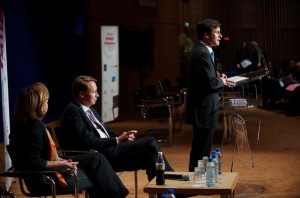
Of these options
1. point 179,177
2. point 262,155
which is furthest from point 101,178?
point 262,155

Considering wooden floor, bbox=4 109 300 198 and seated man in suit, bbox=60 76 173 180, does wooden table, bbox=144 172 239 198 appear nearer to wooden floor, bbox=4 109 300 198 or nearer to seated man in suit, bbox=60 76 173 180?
seated man in suit, bbox=60 76 173 180

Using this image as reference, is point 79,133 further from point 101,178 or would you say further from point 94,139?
point 101,178

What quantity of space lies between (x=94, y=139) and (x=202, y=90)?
4.03 ft

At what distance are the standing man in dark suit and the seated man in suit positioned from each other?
684 mm

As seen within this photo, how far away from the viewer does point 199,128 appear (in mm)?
A: 6590

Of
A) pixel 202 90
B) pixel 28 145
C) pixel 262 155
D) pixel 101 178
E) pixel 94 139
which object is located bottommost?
pixel 262 155

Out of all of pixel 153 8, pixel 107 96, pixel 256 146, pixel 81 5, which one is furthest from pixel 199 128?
pixel 153 8

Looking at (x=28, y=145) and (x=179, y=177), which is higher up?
(x=28, y=145)

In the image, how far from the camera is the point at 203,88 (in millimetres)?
6539

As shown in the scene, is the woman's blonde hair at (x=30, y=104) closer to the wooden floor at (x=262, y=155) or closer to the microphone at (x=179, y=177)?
the microphone at (x=179, y=177)

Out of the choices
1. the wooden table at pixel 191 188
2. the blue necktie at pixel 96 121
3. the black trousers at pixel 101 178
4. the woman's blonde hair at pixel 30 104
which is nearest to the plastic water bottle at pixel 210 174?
the wooden table at pixel 191 188

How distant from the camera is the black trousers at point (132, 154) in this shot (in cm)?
606

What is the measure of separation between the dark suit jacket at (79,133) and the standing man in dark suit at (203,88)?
959 mm

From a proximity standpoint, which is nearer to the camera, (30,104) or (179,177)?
(30,104)
